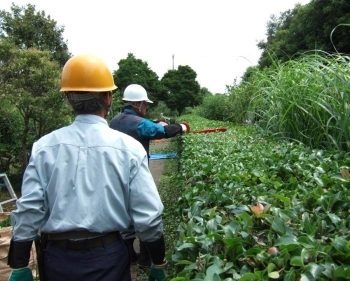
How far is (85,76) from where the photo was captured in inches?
77.7

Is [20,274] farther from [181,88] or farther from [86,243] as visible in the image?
[181,88]

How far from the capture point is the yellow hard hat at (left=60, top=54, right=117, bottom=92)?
1.98m

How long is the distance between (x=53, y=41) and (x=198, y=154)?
19104mm

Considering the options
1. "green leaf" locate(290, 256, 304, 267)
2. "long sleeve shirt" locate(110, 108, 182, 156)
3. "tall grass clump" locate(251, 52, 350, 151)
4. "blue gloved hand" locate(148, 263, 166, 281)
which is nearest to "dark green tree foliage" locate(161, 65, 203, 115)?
"long sleeve shirt" locate(110, 108, 182, 156)

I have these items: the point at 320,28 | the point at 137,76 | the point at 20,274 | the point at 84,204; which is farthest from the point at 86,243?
the point at 137,76

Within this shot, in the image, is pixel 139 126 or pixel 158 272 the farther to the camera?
pixel 139 126

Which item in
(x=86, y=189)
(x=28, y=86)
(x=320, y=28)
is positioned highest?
(x=320, y=28)

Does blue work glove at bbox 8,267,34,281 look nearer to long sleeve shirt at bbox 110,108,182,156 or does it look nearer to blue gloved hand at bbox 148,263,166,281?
blue gloved hand at bbox 148,263,166,281

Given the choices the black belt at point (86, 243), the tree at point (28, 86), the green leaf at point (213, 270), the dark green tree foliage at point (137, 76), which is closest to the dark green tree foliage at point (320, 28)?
the tree at point (28, 86)

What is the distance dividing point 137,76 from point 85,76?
2971 centimetres

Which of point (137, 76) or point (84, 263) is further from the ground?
point (137, 76)

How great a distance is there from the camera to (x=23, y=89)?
7211 mm

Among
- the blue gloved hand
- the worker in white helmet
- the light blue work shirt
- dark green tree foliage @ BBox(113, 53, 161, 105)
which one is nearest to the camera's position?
the light blue work shirt

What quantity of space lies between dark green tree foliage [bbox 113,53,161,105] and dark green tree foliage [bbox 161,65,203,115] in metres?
0.96
